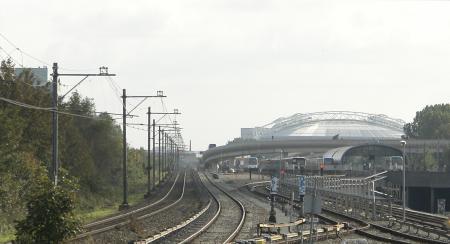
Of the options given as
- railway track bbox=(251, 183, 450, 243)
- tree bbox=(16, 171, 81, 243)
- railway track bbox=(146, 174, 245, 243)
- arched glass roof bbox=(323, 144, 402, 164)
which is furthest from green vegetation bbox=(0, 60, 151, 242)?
arched glass roof bbox=(323, 144, 402, 164)

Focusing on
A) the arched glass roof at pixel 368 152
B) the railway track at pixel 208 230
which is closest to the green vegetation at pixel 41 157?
the railway track at pixel 208 230

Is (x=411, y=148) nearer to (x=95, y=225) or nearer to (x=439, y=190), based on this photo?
(x=439, y=190)

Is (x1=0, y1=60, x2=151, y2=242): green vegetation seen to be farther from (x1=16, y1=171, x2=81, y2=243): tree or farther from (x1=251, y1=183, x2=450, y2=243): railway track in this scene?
(x1=251, y1=183, x2=450, y2=243): railway track

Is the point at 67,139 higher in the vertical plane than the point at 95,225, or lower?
higher

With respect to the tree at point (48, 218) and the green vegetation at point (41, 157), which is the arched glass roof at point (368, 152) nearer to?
the green vegetation at point (41, 157)

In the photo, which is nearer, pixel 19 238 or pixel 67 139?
pixel 19 238

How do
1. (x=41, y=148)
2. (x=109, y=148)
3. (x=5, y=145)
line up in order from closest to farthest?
(x=5, y=145), (x=41, y=148), (x=109, y=148)

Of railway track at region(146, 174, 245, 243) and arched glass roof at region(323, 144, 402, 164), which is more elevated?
arched glass roof at region(323, 144, 402, 164)

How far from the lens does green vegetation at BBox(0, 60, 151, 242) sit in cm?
3772

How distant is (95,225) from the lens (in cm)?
4334

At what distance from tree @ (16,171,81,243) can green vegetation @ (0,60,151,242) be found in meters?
0.04

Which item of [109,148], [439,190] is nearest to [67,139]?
[109,148]

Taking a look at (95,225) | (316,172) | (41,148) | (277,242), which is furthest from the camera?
(316,172)

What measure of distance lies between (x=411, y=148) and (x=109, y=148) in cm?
9466
